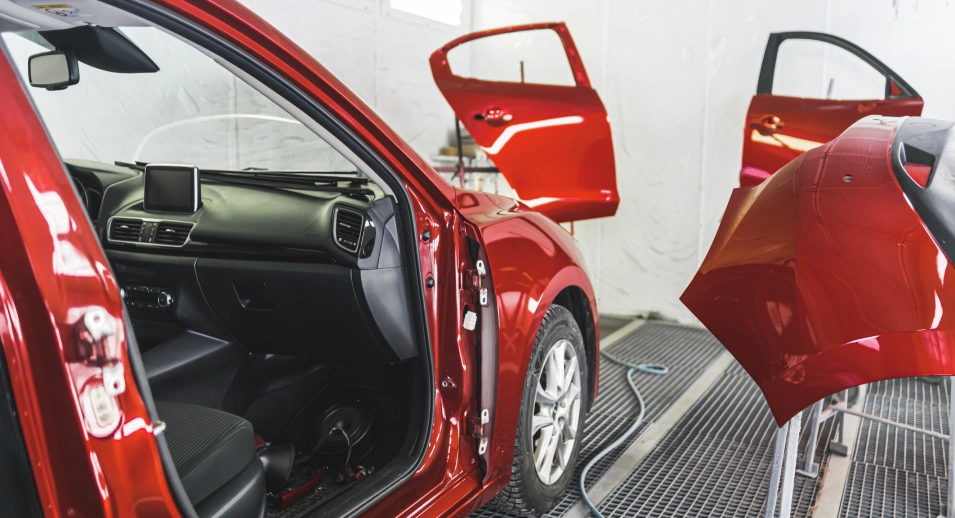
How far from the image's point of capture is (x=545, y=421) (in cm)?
224

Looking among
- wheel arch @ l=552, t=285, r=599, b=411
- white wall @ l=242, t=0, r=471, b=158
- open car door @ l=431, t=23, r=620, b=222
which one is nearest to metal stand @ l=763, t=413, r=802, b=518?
wheel arch @ l=552, t=285, r=599, b=411

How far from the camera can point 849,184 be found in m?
1.56

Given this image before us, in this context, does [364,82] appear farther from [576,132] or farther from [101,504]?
[101,504]

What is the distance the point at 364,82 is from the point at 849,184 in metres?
3.76

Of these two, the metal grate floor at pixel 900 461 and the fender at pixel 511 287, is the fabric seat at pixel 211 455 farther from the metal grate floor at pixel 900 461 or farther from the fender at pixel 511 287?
the metal grate floor at pixel 900 461

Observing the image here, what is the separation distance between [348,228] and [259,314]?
490 mm

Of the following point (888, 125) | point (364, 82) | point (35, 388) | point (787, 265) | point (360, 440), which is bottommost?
point (360, 440)

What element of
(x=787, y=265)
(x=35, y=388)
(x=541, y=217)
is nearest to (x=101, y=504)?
(x=35, y=388)

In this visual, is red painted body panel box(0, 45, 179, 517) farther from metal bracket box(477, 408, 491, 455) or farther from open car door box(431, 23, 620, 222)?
open car door box(431, 23, 620, 222)

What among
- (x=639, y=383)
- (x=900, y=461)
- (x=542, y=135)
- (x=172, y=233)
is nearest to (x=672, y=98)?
(x=542, y=135)

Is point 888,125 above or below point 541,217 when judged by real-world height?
above

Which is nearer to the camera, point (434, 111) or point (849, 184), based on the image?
Answer: point (849, 184)

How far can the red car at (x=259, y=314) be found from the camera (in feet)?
3.01

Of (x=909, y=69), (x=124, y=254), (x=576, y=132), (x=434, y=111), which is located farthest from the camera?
(x=434, y=111)
